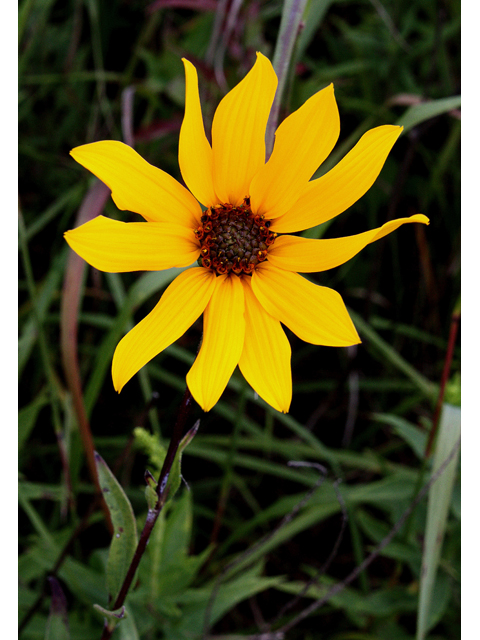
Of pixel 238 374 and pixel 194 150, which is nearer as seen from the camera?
pixel 194 150

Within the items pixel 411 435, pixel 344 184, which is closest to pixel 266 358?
pixel 344 184

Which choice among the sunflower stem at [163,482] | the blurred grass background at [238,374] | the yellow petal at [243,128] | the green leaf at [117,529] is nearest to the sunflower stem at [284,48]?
Result: the yellow petal at [243,128]

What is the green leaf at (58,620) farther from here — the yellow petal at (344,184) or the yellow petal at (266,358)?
the yellow petal at (344,184)

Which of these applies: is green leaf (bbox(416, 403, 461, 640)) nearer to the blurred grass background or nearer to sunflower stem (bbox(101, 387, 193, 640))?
the blurred grass background

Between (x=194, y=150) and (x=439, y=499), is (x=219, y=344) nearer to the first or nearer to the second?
(x=194, y=150)

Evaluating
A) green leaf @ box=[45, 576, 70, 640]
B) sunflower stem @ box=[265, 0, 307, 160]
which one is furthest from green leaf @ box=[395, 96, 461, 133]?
green leaf @ box=[45, 576, 70, 640]
